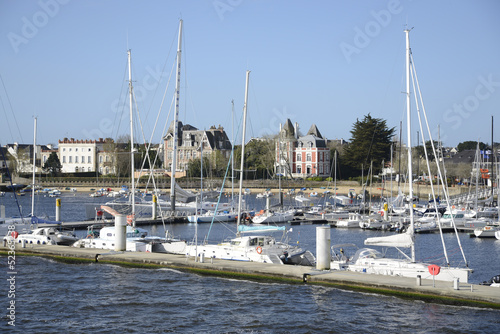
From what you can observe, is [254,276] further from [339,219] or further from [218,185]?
[218,185]

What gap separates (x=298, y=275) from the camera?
28.6 metres

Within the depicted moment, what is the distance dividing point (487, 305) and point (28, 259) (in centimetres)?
2515

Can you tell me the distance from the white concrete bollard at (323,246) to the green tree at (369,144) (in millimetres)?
84172

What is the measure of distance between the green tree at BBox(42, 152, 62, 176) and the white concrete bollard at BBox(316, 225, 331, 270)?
381ft

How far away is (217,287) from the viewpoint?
28969 millimetres

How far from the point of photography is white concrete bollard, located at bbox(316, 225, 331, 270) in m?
28.8

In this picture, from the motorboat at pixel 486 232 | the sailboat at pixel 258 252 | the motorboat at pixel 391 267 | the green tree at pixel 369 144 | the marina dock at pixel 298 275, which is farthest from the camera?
the green tree at pixel 369 144

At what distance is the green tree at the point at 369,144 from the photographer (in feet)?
372

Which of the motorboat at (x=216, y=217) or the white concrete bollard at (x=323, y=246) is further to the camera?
the motorboat at (x=216, y=217)

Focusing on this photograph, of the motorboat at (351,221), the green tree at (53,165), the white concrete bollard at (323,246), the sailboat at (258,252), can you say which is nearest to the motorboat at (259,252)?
the sailboat at (258,252)

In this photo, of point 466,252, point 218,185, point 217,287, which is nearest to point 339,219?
point 466,252

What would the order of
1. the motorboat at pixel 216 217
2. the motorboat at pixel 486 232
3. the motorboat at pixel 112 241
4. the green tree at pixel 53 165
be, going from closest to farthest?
1. the motorboat at pixel 112 241
2. the motorboat at pixel 486 232
3. the motorboat at pixel 216 217
4. the green tree at pixel 53 165

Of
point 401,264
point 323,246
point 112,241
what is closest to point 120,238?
point 112,241

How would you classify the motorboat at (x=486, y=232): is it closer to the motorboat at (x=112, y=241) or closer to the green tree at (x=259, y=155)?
the motorboat at (x=112, y=241)
